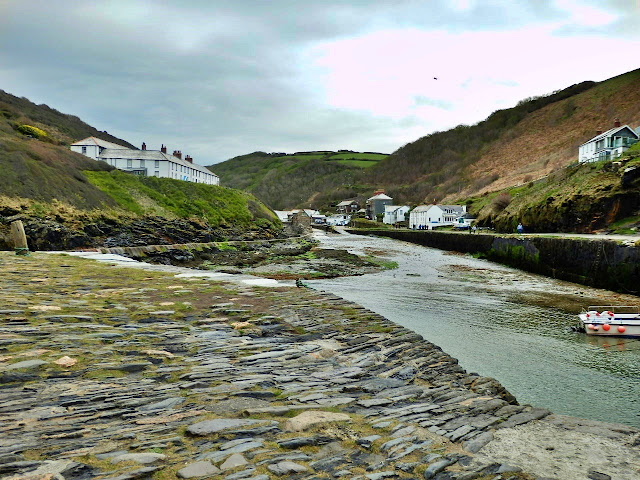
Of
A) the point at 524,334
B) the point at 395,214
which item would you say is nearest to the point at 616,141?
the point at 524,334

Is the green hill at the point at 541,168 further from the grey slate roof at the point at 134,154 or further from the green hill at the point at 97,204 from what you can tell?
the grey slate roof at the point at 134,154

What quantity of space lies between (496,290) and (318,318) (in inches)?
878

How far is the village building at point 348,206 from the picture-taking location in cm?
17524

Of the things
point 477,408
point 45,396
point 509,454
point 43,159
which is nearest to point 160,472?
point 45,396

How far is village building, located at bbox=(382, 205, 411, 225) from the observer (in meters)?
133

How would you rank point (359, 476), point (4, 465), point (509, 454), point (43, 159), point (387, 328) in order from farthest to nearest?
point (43, 159) → point (387, 328) → point (509, 454) → point (359, 476) → point (4, 465)

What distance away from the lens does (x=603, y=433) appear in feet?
18.9

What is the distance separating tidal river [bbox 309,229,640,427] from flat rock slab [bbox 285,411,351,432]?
7532mm

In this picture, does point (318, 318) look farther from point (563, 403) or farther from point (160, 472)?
point (563, 403)

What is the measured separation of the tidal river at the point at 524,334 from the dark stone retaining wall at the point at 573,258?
137 cm

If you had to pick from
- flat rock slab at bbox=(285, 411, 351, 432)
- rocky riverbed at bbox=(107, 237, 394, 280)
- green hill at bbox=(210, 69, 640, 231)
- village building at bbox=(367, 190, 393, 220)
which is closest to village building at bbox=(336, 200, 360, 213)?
green hill at bbox=(210, 69, 640, 231)

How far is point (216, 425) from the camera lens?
453cm

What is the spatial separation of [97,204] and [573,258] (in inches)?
1774

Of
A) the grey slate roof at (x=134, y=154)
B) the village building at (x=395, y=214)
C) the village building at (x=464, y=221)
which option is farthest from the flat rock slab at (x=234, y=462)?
the village building at (x=395, y=214)
